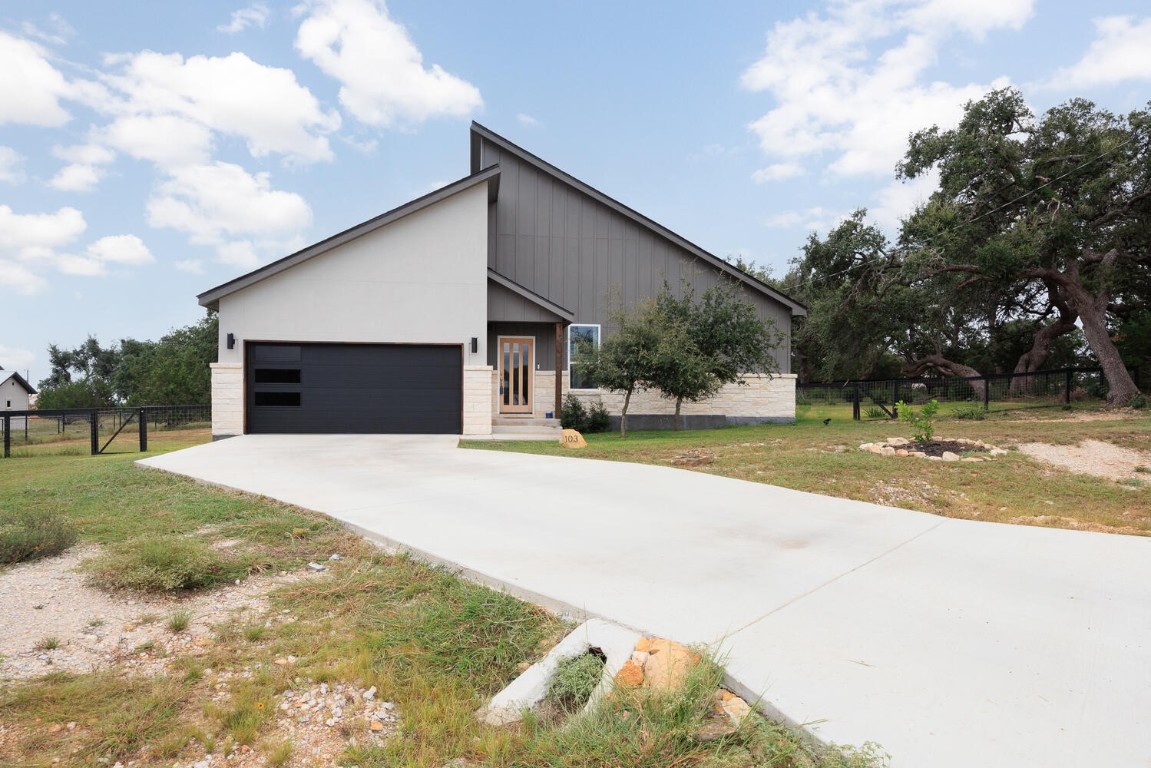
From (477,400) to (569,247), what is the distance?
581cm

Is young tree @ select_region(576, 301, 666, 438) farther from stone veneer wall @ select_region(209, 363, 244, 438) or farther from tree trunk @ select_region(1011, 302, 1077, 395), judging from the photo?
tree trunk @ select_region(1011, 302, 1077, 395)

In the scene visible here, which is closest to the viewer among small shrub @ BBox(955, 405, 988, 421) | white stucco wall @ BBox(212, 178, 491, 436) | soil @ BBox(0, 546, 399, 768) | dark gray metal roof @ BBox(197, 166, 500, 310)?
soil @ BBox(0, 546, 399, 768)

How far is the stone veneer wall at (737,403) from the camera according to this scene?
16984mm

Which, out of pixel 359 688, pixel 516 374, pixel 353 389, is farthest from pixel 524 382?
pixel 359 688

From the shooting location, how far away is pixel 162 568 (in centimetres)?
373

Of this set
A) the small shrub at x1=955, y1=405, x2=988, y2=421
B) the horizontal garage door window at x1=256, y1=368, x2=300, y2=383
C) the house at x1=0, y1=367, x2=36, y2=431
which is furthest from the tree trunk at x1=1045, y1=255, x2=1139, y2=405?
the house at x1=0, y1=367, x2=36, y2=431

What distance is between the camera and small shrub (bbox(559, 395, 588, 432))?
15.5 metres

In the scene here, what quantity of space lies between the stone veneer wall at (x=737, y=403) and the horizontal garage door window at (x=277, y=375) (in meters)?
7.13

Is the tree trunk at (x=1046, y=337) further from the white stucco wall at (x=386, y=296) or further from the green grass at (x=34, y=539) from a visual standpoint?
the green grass at (x=34, y=539)

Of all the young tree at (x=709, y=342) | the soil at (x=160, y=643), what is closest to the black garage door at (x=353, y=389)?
the young tree at (x=709, y=342)

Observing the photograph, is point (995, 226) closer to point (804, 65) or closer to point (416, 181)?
point (804, 65)

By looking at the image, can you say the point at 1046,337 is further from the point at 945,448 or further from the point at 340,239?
the point at 340,239

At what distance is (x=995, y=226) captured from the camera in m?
20.6

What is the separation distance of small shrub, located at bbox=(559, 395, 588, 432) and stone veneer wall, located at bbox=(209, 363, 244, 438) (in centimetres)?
747
